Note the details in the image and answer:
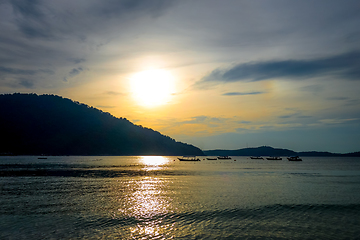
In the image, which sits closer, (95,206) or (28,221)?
(28,221)

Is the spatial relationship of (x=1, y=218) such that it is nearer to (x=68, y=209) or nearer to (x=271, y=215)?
(x=68, y=209)

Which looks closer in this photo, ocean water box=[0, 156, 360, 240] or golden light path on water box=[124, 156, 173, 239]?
ocean water box=[0, 156, 360, 240]

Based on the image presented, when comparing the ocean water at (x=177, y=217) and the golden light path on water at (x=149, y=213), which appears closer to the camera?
the ocean water at (x=177, y=217)

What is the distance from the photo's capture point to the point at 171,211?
1299 inches

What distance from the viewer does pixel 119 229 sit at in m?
25.1

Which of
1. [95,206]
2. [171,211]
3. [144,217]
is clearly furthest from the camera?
[95,206]

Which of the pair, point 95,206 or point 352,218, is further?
point 95,206

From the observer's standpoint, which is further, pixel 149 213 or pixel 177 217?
pixel 149 213

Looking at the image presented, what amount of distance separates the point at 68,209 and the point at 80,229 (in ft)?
32.6

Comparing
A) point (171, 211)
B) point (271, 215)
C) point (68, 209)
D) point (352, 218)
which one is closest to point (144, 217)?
point (171, 211)

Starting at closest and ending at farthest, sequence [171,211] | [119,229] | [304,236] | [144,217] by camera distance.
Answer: [304,236], [119,229], [144,217], [171,211]

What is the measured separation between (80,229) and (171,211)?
11.9m

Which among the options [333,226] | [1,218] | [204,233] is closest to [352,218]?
[333,226]

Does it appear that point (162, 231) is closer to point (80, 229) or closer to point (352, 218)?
point (80, 229)
